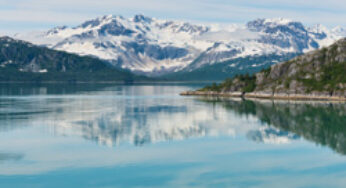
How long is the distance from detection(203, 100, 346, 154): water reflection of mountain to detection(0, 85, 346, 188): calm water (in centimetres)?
26

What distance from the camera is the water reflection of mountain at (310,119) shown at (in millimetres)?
110525

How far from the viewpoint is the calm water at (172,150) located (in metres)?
71.6

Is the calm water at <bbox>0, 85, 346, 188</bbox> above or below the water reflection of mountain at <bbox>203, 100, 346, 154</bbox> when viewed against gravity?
below

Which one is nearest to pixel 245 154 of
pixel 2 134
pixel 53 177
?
pixel 53 177

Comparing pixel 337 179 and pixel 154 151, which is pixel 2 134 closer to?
pixel 154 151

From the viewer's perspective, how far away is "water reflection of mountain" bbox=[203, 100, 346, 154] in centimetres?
11053

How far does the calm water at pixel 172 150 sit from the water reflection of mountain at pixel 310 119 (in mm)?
264

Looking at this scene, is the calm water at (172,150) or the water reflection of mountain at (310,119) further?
the water reflection of mountain at (310,119)

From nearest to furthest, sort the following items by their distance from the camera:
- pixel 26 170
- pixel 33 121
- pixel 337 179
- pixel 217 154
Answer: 1. pixel 337 179
2. pixel 26 170
3. pixel 217 154
4. pixel 33 121

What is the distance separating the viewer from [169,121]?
479 feet

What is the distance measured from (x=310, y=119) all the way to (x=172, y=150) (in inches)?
2598

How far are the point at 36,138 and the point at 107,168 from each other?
36.0 m

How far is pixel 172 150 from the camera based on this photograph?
95812 mm

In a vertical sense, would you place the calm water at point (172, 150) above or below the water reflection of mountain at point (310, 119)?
below
